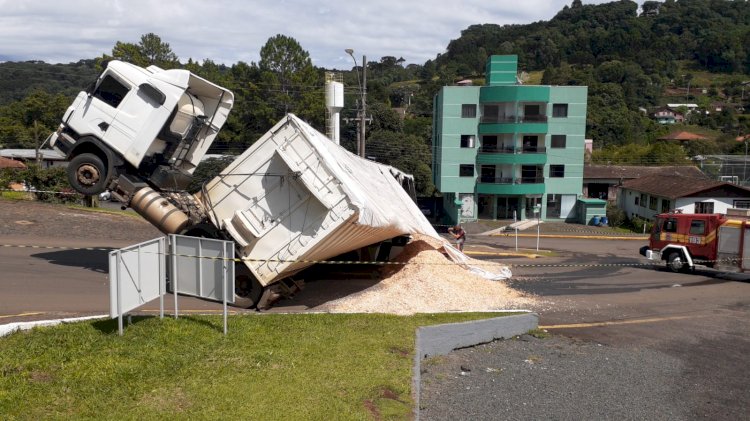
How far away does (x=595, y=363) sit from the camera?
1119 cm

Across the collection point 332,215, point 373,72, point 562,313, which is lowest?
point 562,313

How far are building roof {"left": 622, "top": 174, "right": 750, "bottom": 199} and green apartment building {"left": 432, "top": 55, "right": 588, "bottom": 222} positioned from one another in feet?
16.5

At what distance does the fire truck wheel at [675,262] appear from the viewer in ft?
73.0

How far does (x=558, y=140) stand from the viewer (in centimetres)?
4734

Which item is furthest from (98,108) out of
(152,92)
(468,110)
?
(468,110)

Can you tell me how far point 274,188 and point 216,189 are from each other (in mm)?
1590

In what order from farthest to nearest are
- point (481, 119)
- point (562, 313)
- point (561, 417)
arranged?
point (481, 119) → point (562, 313) → point (561, 417)

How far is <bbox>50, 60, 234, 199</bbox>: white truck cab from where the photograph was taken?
47.9 feet

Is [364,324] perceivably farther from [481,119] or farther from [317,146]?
[481,119]

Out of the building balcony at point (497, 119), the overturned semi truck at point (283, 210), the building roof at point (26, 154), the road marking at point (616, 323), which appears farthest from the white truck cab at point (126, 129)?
the building roof at point (26, 154)

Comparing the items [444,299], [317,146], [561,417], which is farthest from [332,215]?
[561,417]

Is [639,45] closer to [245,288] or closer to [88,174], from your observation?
[245,288]

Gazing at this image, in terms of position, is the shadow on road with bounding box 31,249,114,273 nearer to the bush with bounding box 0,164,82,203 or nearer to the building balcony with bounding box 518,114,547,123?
the bush with bounding box 0,164,82,203

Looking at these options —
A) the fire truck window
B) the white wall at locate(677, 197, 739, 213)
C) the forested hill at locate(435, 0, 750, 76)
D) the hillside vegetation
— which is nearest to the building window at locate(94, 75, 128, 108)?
the fire truck window
